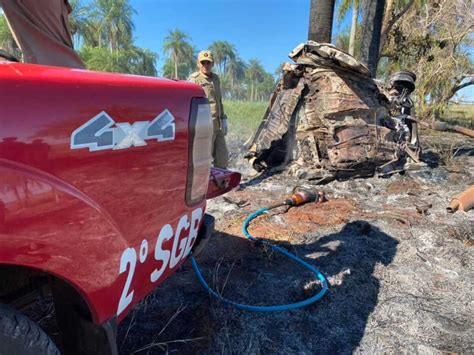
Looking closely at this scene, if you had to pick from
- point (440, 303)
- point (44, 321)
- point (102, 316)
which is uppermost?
point (102, 316)

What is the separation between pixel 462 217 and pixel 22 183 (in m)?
5.08

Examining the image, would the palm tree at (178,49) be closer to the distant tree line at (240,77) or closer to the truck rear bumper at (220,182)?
the distant tree line at (240,77)

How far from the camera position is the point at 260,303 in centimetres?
287

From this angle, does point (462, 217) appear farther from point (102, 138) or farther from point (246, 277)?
point (102, 138)

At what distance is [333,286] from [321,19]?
5.95 metres

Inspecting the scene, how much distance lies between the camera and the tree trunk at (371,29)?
8.66m

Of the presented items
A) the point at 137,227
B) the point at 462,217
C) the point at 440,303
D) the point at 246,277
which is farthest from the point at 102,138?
the point at 462,217

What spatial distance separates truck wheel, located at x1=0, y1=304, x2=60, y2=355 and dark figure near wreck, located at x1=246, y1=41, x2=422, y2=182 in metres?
5.41

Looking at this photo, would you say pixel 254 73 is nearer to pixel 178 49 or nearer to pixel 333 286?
pixel 178 49

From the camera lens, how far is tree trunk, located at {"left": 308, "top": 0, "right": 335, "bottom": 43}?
743 cm

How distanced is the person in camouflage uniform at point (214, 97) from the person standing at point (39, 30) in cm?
356

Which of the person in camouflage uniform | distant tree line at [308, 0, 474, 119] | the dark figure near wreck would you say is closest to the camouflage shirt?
the person in camouflage uniform

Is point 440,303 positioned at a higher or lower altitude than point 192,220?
lower

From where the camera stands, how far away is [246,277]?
3.26 metres
